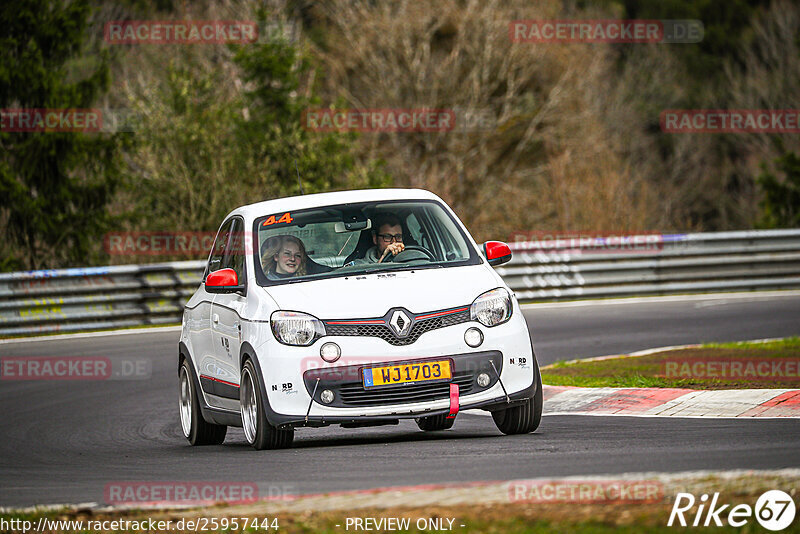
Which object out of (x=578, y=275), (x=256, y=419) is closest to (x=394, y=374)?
(x=256, y=419)

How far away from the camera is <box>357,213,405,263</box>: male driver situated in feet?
31.6

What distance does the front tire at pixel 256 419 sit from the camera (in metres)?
8.73

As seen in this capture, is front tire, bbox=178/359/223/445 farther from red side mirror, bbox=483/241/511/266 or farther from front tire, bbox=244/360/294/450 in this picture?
red side mirror, bbox=483/241/511/266

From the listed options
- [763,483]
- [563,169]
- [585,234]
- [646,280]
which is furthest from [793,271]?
[763,483]

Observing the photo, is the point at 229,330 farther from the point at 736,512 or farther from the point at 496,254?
the point at 736,512

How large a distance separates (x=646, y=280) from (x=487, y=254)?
44.2ft

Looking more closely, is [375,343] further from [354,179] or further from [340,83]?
[340,83]

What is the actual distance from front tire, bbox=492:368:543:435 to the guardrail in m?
12.5

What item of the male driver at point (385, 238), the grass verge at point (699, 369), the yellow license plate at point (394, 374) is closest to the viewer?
the yellow license plate at point (394, 374)

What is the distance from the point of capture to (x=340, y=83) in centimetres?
4331

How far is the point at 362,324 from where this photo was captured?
8523 millimetres

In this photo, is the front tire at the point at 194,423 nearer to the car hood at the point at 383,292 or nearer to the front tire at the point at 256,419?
the front tire at the point at 256,419

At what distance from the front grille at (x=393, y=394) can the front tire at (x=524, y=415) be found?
69 cm

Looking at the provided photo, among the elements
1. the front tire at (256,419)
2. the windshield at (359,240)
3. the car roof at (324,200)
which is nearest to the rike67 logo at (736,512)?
the front tire at (256,419)
